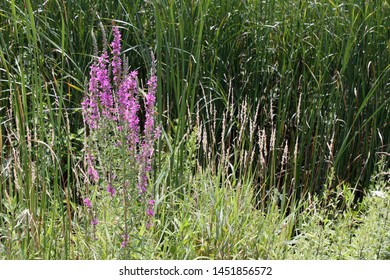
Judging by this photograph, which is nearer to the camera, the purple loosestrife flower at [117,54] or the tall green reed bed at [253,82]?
the purple loosestrife flower at [117,54]

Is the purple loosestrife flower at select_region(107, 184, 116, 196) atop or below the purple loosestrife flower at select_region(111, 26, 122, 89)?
below

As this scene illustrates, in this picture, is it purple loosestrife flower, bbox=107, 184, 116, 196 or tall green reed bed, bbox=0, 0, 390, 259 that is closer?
purple loosestrife flower, bbox=107, 184, 116, 196

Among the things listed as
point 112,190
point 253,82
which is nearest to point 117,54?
point 112,190

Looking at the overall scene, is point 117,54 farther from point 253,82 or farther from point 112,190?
point 253,82

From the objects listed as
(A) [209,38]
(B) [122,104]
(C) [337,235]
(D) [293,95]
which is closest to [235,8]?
(A) [209,38]

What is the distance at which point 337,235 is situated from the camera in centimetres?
280

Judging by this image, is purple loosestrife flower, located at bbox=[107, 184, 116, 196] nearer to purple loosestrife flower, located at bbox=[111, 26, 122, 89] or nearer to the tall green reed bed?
purple loosestrife flower, located at bbox=[111, 26, 122, 89]

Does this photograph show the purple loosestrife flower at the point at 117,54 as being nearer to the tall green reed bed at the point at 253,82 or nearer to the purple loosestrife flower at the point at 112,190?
the purple loosestrife flower at the point at 112,190

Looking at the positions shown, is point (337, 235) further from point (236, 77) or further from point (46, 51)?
point (46, 51)

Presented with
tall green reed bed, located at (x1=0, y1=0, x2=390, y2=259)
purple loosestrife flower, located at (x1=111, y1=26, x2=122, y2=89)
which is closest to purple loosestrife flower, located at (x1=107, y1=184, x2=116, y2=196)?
purple loosestrife flower, located at (x1=111, y1=26, x2=122, y2=89)

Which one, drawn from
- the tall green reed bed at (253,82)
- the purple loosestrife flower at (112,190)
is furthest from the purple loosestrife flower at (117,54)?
the tall green reed bed at (253,82)

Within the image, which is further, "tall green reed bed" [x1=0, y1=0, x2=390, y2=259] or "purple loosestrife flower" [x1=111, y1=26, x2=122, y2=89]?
"tall green reed bed" [x1=0, y1=0, x2=390, y2=259]

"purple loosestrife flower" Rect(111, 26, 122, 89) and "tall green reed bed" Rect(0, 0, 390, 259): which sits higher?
"purple loosestrife flower" Rect(111, 26, 122, 89)
